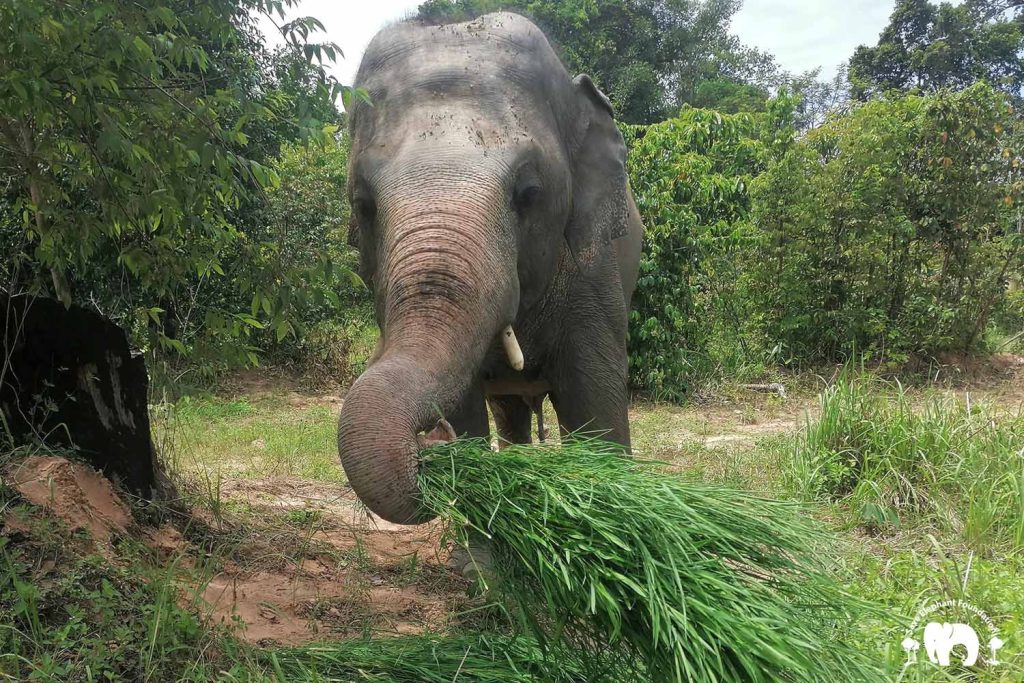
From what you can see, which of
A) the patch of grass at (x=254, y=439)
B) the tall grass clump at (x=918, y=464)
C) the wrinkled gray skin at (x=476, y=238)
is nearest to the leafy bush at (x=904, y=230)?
the tall grass clump at (x=918, y=464)

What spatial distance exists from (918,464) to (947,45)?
26766mm

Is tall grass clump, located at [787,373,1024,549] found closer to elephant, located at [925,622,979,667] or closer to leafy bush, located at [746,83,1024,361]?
elephant, located at [925,622,979,667]

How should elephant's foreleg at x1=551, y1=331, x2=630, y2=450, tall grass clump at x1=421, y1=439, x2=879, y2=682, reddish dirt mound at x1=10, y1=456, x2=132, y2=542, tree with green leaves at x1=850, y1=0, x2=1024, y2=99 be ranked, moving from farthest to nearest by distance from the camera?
tree with green leaves at x1=850, y1=0, x2=1024, y2=99 → elephant's foreleg at x1=551, y1=331, x2=630, y2=450 → reddish dirt mound at x1=10, y1=456, x2=132, y2=542 → tall grass clump at x1=421, y1=439, x2=879, y2=682

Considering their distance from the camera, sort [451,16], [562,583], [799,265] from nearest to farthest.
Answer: [562,583], [451,16], [799,265]

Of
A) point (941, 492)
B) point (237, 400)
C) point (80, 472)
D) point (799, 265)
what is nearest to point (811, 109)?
point (799, 265)

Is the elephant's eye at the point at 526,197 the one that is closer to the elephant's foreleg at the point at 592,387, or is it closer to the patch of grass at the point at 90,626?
the elephant's foreleg at the point at 592,387

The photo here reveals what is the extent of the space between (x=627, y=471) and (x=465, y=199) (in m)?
1.13

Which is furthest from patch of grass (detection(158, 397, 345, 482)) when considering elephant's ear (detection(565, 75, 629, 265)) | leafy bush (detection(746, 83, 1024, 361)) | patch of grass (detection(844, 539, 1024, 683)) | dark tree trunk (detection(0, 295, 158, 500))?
leafy bush (detection(746, 83, 1024, 361))

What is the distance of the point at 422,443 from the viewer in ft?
7.68

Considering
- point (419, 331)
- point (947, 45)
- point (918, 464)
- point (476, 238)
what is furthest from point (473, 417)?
point (947, 45)

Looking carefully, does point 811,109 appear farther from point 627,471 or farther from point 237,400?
point 627,471

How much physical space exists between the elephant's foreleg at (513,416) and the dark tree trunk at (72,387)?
2.29 m

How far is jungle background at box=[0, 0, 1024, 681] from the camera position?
8.78 ft

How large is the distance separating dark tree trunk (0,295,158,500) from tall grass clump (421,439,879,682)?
180cm
